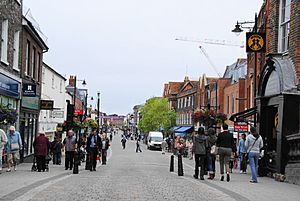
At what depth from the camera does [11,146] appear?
63.7 ft

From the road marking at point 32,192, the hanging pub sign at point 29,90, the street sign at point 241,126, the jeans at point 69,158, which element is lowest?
the road marking at point 32,192

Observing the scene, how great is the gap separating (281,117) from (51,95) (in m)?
29.1

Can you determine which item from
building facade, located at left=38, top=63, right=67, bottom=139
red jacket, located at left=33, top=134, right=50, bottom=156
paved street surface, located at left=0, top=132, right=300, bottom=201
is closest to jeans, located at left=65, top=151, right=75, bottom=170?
red jacket, located at left=33, top=134, right=50, bottom=156

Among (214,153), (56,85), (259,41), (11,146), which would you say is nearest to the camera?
(214,153)

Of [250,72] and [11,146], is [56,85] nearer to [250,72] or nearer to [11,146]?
[250,72]

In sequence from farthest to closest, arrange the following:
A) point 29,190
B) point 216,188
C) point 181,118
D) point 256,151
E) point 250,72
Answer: point 181,118 → point 250,72 → point 256,151 → point 216,188 → point 29,190

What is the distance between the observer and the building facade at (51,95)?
128 ft

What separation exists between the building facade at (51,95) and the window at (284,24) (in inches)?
754

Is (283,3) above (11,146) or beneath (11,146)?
above

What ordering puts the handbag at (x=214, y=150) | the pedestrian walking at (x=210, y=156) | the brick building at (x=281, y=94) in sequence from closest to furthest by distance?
1. the handbag at (x=214, y=150)
2. the pedestrian walking at (x=210, y=156)
3. the brick building at (x=281, y=94)

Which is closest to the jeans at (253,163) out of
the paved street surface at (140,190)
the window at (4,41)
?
the paved street surface at (140,190)

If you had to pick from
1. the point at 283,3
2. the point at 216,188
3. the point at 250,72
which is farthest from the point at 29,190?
the point at 250,72

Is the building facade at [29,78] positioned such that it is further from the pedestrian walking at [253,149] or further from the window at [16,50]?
the pedestrian walking at [253,149]

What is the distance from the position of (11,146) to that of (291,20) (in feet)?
36.4
